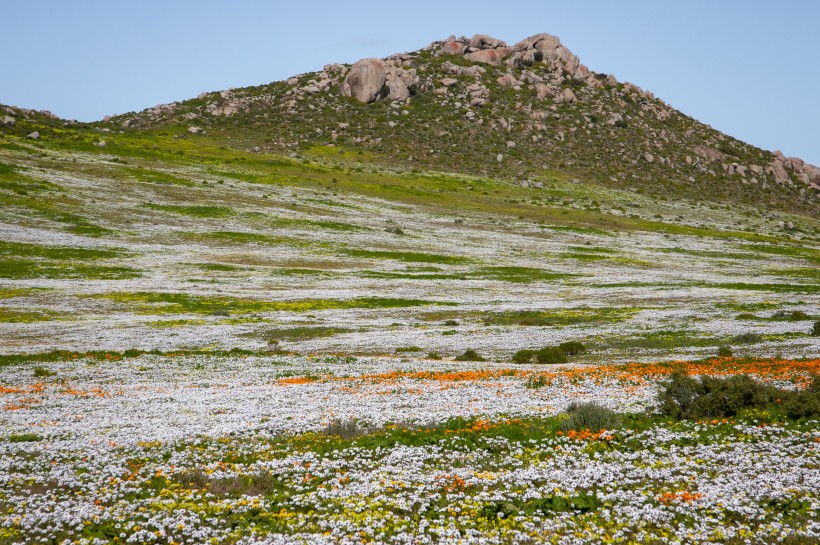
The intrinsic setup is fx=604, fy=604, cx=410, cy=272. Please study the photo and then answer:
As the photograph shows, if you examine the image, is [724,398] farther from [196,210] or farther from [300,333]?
[196,210]

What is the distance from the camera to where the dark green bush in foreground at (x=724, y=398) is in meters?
18.7

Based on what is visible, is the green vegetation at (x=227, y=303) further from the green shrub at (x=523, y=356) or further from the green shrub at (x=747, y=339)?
the green shrub at (x=747, y=339)

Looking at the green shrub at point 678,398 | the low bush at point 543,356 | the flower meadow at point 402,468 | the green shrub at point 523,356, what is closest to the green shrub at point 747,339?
the low bush at point 543,356

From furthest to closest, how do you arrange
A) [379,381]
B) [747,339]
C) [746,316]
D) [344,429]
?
[746,316]
[747,339]
[379,381]
[344,429]

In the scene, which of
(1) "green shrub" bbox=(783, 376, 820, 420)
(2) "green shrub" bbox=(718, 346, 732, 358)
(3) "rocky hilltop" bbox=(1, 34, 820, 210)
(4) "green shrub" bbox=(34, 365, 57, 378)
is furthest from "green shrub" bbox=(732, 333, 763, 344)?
(3) "rocky hilltop" bbox=(1, 34, 820, 210)

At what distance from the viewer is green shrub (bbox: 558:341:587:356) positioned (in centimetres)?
3747

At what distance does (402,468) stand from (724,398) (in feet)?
34.8

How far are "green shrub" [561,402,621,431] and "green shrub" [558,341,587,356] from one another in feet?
62.0

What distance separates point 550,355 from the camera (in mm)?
35688

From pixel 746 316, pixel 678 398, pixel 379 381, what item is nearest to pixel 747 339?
pixel 746 316

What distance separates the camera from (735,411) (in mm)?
18750

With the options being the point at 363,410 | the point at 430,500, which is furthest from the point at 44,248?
the point at 430,500

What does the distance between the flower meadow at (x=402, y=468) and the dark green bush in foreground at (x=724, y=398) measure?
58cm

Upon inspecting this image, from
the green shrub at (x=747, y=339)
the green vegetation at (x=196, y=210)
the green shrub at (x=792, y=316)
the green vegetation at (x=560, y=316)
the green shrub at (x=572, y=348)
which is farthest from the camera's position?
the green vegetation at (x=196, y=210)
